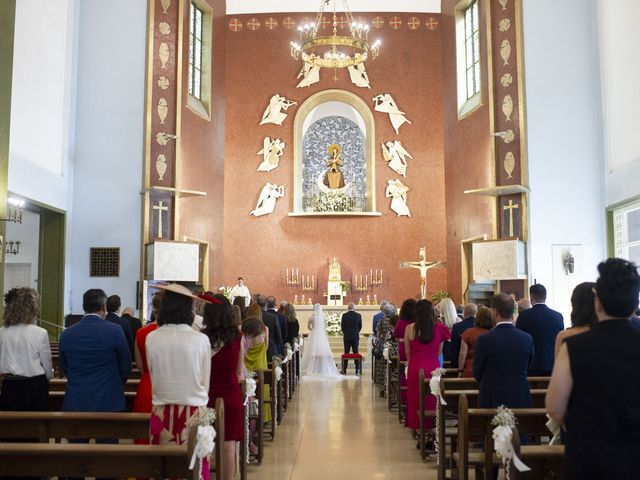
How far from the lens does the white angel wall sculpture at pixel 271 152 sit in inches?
864

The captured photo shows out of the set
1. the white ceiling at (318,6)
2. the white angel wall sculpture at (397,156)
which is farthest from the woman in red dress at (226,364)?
the white ceiling at (318,6)

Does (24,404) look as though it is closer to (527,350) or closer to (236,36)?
(527,350)

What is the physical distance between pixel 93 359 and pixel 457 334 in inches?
192

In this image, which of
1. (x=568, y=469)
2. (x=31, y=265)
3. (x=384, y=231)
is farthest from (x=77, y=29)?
(x=568, y=469)

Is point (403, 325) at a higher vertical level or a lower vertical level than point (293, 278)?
lower

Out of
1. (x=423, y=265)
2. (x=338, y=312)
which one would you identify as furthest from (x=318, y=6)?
(x=338, y=312)

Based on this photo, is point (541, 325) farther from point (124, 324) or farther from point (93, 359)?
point (124, 324)

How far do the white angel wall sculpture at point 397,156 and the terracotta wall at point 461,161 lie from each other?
105 inches

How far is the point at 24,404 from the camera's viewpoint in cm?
514

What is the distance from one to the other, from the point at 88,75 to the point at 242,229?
7.90 metres

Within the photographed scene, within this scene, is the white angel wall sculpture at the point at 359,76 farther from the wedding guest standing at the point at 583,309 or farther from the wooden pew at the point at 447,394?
the wedding guest standing at the point at 583,309

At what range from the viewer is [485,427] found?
15.9ft

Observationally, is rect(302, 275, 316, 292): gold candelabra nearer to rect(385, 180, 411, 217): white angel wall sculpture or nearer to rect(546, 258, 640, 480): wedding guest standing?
rect(385, 180, 411, 217): white angel wall sculpture

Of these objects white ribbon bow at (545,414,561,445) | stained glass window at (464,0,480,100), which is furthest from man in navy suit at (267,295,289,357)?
stained glass window at (464,0,480,100)
